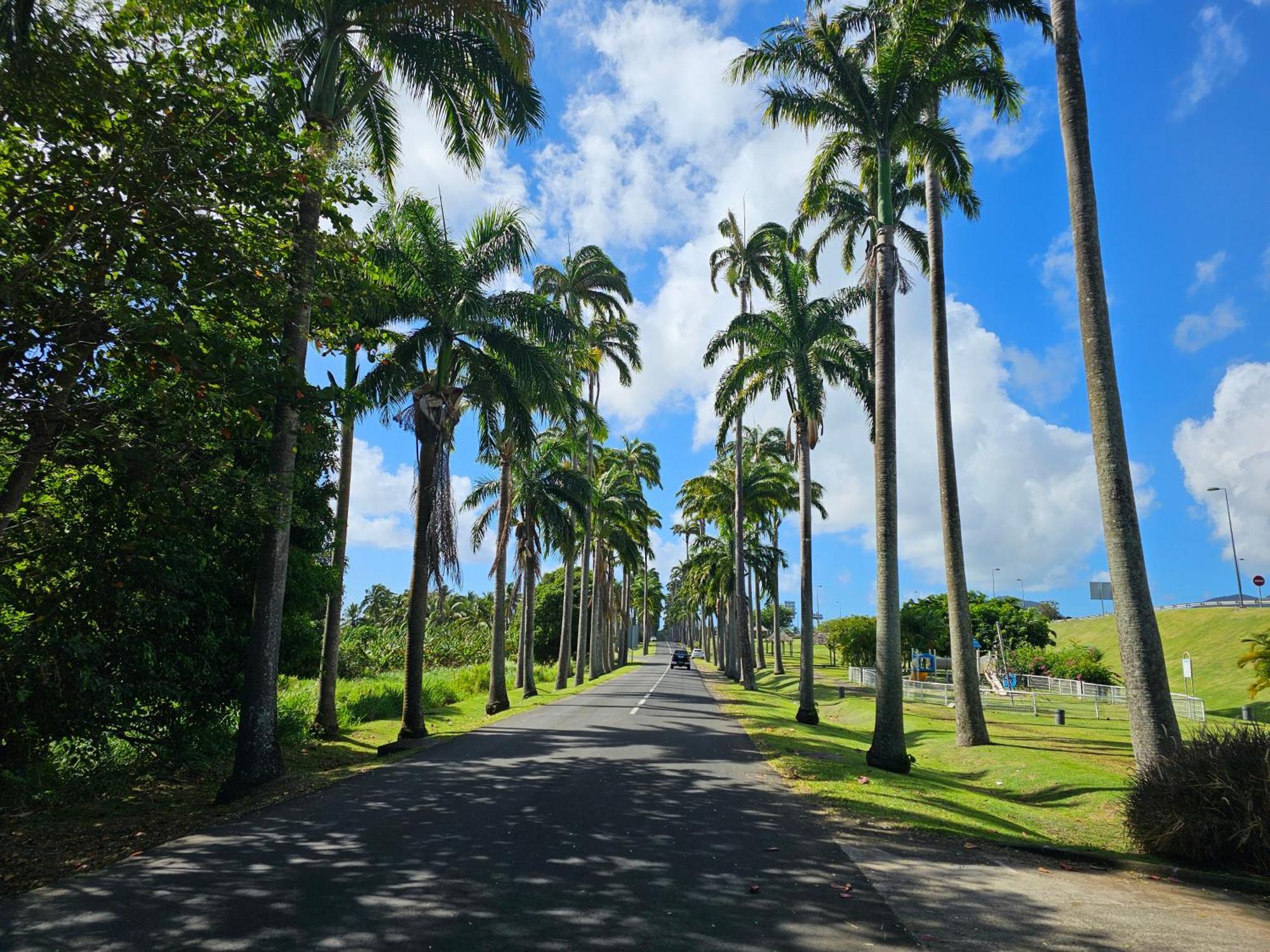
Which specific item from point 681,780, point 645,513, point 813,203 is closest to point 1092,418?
point 681,780

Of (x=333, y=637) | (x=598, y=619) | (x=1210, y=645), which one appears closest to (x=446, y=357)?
(x=333, y=637)

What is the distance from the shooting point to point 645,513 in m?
51.4

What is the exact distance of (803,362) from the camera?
2352 cm

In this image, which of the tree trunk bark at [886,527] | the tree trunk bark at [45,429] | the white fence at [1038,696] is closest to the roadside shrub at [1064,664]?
the white fence at [1038,696]

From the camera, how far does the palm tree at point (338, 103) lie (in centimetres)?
979

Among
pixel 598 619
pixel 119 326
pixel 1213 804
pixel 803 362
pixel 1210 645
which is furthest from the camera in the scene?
pixel 1210 645

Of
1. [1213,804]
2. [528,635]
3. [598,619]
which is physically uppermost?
[598,619]

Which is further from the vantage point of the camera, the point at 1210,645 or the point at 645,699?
the point at 1210,645

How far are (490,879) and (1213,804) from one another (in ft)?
22.7

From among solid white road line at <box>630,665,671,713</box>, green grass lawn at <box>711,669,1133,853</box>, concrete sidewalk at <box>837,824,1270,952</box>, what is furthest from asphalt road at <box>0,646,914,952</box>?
solid white road line at <box>630,665,671,713</box>

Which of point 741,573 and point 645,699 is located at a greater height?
point 741,573

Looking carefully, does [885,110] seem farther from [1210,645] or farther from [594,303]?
[1210,645]

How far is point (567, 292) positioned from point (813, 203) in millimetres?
15952

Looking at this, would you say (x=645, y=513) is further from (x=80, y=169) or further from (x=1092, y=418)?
(x=80, y=169)
